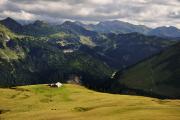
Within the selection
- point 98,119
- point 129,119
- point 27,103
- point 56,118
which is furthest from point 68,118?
point 27,103

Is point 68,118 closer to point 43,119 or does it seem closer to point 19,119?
point 43,119

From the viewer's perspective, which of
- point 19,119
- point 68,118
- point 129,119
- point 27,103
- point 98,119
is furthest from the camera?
point 27,103

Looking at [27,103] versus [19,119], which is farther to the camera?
[27,103]

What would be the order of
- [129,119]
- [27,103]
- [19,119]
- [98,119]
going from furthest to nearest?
1. [27,103]
2. [19,119]
3. [98,119]
4. [129,119]

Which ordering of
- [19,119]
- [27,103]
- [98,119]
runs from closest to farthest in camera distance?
[98,119]
[19,119]
[27,103]

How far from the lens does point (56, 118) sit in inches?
4400

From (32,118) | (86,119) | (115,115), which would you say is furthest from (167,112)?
(32,118)

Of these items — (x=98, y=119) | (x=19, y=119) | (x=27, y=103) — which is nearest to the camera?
(x=98, y=119)

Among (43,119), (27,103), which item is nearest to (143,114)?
(43,119)

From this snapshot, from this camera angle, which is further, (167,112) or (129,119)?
(167,112)

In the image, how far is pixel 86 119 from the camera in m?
104

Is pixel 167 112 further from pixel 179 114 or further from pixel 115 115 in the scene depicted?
pixel 115 115

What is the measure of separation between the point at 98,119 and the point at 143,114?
40.2 feet

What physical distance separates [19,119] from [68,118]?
58.3 ft
